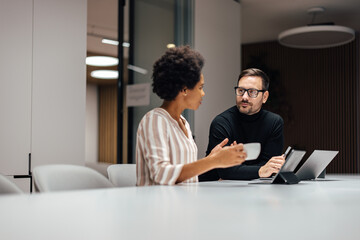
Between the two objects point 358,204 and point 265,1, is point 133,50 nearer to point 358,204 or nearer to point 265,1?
point 265,1

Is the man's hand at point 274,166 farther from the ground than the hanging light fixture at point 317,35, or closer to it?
closer to it

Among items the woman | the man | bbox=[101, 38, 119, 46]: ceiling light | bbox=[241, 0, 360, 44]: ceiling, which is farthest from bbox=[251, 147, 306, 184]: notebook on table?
bbox=[101, 38, 119, 46]: ceiling light

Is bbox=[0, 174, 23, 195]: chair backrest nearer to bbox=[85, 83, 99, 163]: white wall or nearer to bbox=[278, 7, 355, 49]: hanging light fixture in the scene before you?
bbox=[278, 7, 355, 49]: hanging light fixture

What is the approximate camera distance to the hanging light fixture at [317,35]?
21.9 feet

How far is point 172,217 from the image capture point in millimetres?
1184

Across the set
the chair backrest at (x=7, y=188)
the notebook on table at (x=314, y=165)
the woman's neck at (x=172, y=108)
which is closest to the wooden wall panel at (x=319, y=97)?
the notebook on table at (x=314, y=165)

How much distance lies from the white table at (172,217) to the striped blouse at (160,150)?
32 centimetres

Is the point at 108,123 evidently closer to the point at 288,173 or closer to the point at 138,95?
the point at 138,95

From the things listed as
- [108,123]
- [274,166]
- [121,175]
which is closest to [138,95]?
[121,175]

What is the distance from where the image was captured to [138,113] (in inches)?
216

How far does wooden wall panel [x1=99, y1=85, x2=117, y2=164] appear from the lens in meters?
15.0

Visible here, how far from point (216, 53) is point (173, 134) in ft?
14.2

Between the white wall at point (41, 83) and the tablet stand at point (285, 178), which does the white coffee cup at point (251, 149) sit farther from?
the white wall at point (41, 83)

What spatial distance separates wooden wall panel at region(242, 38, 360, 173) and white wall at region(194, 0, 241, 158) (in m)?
2.81
